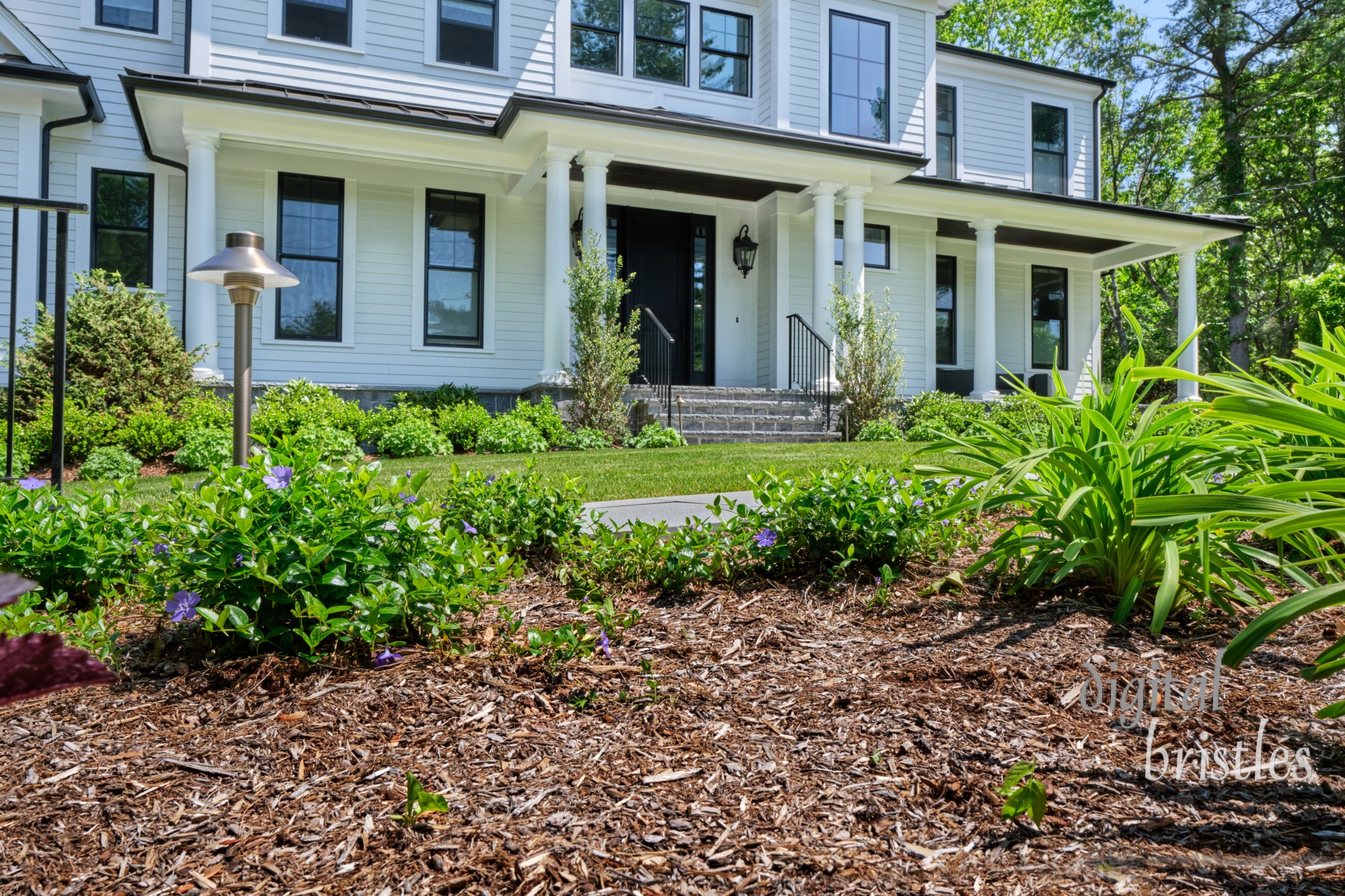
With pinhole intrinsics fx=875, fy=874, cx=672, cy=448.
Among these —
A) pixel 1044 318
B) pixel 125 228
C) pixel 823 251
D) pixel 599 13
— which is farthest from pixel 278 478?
pixel 1044 318

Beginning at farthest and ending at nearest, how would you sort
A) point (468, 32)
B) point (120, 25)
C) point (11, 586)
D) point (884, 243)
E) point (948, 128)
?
point (948, 128)
point (884, 243)
point (468, 32)
point (120, 25)
point (11, 586)

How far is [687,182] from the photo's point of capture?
1130 cm

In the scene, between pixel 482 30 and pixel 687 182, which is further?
pixel 482 30

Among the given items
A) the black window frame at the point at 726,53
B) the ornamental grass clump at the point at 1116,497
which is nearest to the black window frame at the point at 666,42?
the black window frame at the point at 726,53

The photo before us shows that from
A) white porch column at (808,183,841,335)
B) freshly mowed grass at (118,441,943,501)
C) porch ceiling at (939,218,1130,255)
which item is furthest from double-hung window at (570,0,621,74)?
freshly mowed grass at (118,441,943,501)

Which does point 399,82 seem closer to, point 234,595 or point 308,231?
point 308,231

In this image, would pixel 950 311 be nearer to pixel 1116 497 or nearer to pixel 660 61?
pixel 660 61

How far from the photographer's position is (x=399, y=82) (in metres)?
11.0

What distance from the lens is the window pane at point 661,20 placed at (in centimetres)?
1212

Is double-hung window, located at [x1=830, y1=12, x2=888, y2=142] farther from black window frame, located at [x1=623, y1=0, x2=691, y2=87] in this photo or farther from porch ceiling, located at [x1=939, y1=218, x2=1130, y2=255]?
black window frame, located at [x1=623, y1=0, x2=691, y2=87]

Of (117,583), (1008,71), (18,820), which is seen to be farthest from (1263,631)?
(1008,71)

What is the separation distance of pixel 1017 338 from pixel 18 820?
1544 centimetres

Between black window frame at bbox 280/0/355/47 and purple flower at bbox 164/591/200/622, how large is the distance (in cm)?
1049

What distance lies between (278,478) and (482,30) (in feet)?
35.2
